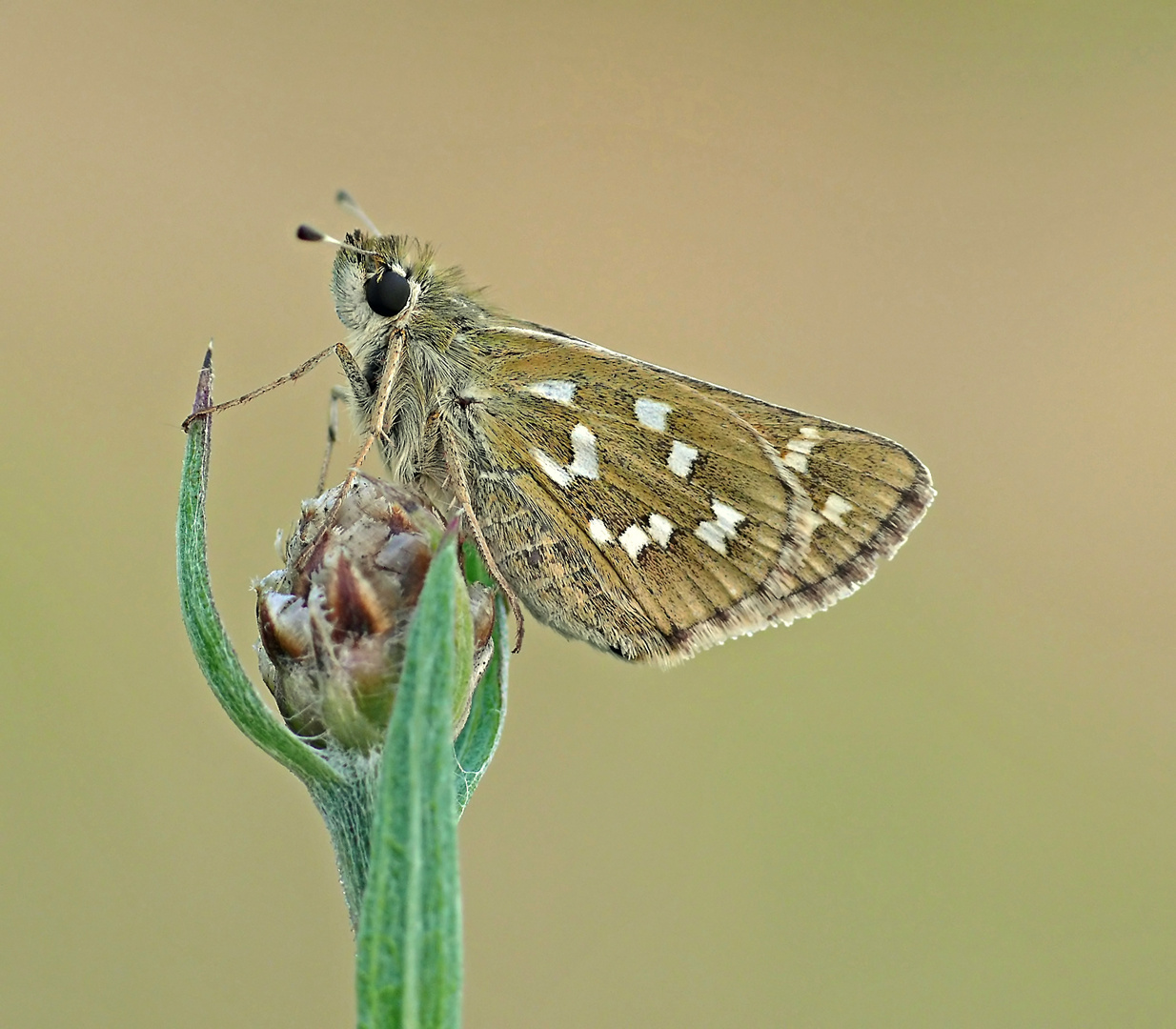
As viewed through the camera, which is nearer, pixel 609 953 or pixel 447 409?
pixel 447 409

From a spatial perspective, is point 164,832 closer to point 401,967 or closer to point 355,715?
point 355,715

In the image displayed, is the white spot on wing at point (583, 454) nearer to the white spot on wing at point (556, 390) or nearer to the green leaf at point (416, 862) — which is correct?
the white spot on wing at point (556, 390)

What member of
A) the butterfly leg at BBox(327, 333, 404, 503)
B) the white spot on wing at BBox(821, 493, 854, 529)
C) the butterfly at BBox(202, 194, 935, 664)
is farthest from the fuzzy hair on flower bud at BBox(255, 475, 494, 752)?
the white spot on wing at BBox(821, 493, 854, 529)

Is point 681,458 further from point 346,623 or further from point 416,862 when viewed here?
point 416,862

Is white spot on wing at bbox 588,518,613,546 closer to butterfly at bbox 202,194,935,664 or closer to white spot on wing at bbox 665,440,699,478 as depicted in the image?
butterfly at bbox 202,194,935,664

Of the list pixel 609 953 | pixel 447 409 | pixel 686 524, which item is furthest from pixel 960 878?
pixel 447 409
